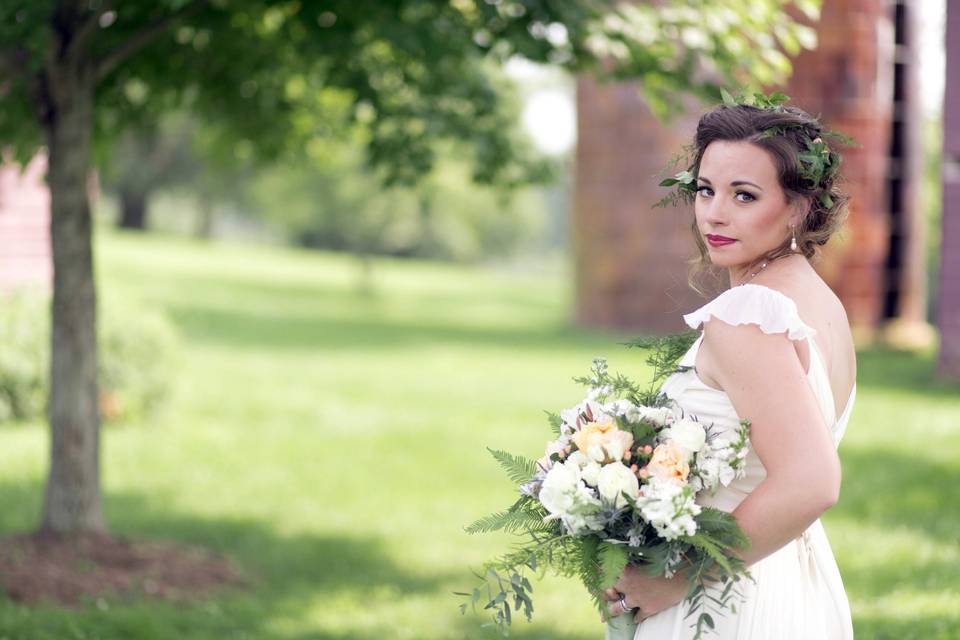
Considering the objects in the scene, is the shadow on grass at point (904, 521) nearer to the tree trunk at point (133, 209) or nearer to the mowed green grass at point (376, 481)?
the mowed green grass at point (376, 481)

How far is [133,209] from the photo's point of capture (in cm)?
4834

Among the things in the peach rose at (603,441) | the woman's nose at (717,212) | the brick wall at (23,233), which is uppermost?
the brick wall at (23,233)

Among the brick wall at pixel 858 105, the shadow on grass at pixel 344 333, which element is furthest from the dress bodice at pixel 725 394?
the brick wall at pixel 858 105

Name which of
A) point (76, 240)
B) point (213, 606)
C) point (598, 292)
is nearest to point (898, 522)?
point (213, 606)

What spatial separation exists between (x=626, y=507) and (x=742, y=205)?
0.71m

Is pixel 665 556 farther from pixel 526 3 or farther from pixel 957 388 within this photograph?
pixel 957 388

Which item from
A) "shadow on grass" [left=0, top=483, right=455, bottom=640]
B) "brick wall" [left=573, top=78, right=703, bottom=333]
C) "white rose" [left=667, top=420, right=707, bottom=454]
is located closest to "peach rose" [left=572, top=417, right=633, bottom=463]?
"white rose" [left=667, top=420, right=707, bottom=454]

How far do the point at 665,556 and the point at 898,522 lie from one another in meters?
6.67

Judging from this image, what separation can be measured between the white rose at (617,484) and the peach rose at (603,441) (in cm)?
5

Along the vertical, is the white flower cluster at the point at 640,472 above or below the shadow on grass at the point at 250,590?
above

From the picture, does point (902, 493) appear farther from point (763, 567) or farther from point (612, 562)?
point (612, 562)

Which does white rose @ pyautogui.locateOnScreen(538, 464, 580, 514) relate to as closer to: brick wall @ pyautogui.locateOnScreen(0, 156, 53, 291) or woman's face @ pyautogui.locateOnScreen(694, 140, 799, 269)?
woman's face @ pyautogui.locateOnScreen(694, 140, 799, 269)

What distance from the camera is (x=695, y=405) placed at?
267cm

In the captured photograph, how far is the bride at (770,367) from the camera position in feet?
7.87
